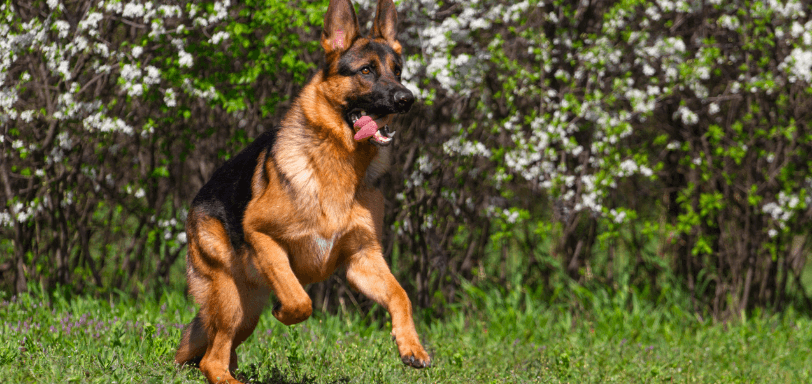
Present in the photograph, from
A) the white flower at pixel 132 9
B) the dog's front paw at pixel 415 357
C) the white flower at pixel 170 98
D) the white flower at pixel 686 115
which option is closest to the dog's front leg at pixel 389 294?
the dog's front paw at pixel 415 357

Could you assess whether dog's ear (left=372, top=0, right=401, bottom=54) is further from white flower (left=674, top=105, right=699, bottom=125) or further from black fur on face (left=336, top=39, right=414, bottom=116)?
white flower (left=674, top=105, right=699, bottom=125)

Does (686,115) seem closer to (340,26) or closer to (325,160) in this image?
(340,26)

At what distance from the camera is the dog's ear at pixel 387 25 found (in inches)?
175

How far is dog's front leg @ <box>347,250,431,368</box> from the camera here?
139 inches

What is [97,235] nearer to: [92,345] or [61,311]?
[61,311]

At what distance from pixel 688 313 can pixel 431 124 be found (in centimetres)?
345

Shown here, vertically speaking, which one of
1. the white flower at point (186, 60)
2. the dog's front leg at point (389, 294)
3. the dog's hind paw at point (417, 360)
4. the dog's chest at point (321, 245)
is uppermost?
the white flower at point (186, 60)

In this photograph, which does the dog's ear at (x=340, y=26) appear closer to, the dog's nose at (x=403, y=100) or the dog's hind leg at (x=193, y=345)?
the dog's nose at (x=403, y=100)

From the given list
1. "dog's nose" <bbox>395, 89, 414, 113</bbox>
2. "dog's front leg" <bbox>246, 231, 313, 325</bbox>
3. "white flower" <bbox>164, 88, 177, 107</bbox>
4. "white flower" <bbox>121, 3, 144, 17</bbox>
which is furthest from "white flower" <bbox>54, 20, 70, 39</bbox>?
"dog's nose" <bbox>395, 89, 414, 113</bbox>

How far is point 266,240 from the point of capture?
3955 mm

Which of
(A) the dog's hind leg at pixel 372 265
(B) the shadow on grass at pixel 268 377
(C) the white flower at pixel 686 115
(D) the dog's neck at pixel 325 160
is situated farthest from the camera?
(C) the white flower at pixel 686 115

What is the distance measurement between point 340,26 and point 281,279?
154 centimetres

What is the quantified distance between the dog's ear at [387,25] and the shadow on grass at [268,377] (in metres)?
2.12

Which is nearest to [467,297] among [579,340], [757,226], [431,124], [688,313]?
[579,340]
